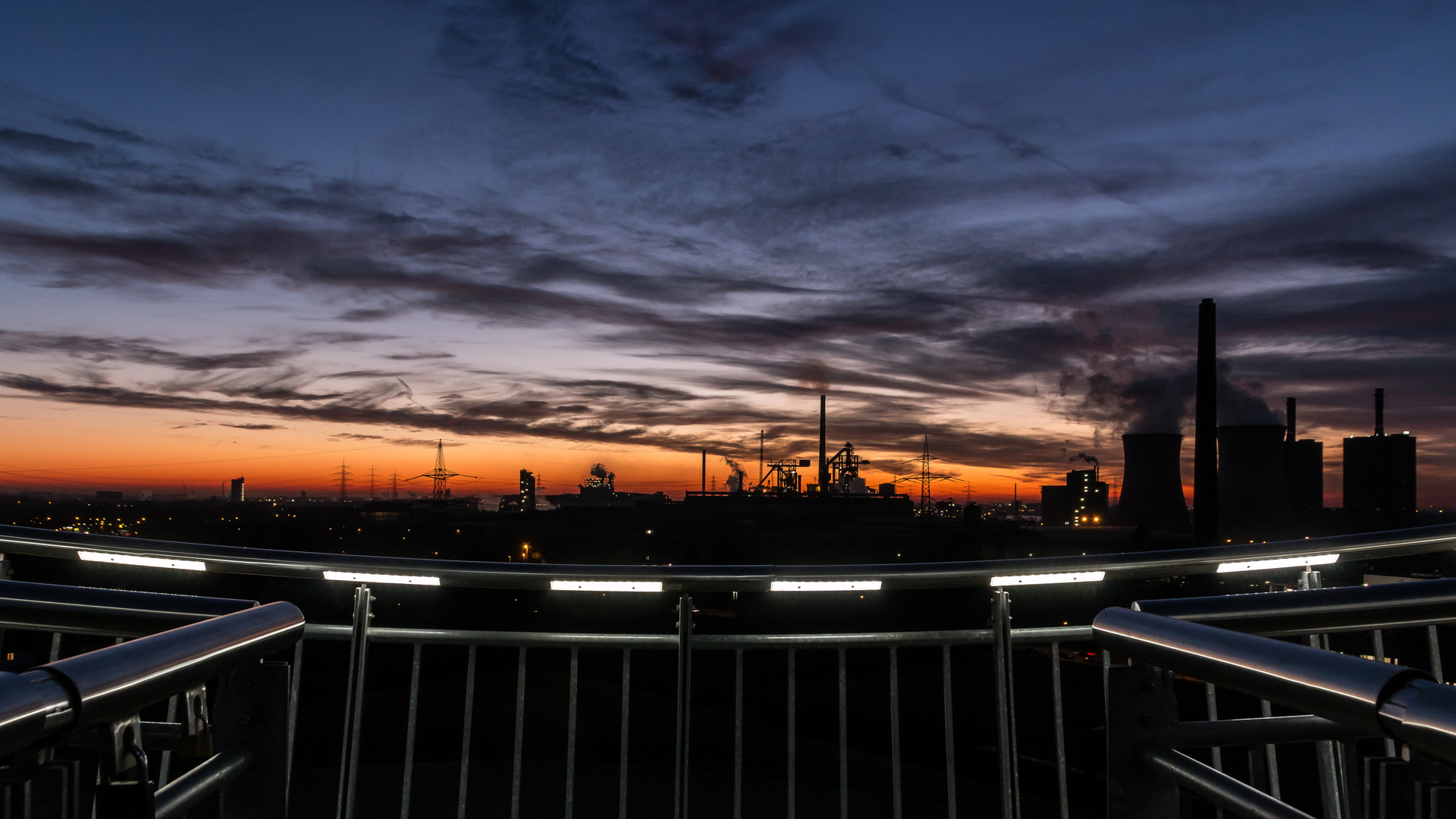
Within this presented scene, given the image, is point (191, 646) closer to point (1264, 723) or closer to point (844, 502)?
point (1264, 723)

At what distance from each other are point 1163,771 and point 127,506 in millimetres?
83093

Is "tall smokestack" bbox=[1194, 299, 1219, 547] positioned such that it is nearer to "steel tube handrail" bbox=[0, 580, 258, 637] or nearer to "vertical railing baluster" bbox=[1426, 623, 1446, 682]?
"vertical railing baluster" bbox=[1426, 623, 1446, 682]

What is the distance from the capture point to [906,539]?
169 feet

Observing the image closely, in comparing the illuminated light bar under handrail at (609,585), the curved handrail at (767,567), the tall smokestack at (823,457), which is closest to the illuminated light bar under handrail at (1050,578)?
the curved handrail at (767,567)

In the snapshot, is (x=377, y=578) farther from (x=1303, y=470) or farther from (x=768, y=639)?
(x=1303, y=470)

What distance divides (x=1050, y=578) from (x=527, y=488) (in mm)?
146210

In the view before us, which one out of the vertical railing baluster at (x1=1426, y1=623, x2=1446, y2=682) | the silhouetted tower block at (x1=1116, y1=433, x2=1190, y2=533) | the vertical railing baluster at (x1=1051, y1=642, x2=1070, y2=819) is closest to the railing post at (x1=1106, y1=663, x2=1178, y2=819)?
the vertical railing baluster at (x1=1051, y1=642, x2=1070, y2=819)

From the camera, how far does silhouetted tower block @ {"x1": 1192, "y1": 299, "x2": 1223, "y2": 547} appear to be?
3759 cm

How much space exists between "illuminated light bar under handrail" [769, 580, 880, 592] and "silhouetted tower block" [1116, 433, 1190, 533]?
54.5m

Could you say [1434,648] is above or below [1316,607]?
below

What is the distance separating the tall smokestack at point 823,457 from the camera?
76.9 m

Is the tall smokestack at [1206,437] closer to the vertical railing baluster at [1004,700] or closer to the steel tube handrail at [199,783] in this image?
the vertical railing baluster at [1004,700]

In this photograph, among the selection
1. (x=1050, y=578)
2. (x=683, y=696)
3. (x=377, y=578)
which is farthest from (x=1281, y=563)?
(x=377, y=578)

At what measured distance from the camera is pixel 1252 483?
49.2 meters
